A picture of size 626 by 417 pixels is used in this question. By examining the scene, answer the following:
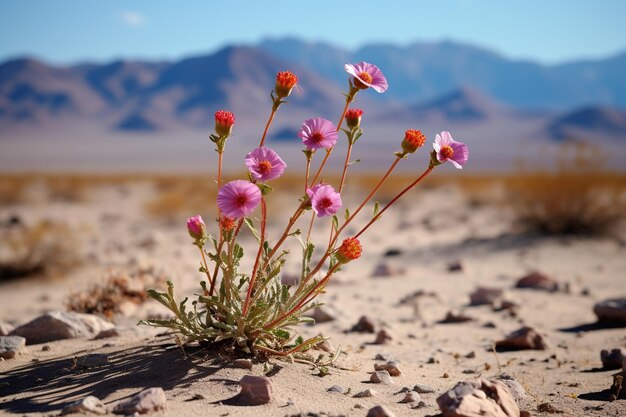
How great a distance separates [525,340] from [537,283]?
247 centimetres

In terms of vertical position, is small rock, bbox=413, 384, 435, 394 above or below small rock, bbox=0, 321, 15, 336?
below

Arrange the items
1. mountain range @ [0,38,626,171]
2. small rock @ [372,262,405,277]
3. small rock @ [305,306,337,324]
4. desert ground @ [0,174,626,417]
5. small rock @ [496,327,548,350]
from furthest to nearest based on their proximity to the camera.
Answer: mountain range @ [0,38,626,171] < small rock @ [372,262,405,277] < small rock @ [305,306,337,324] < small rock @ [496,327,548,350] < desert ground @ [0,174,626,417]

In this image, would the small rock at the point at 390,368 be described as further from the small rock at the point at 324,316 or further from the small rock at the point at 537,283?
the small rock at the point at 537,283

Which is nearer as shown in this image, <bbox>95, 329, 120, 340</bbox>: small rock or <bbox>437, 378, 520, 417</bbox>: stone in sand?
<bbox>437, 378, 520, 417</bbox>: stone in sand

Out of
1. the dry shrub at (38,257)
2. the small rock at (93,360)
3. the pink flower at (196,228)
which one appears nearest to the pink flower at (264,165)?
the pink flower at (196,228)

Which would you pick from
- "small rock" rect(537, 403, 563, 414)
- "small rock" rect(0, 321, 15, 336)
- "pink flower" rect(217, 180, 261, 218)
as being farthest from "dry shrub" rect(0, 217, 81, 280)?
"small rock" rect(537, 403, 563, 414)

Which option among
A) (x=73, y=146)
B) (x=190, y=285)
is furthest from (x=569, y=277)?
(x=73, y=146)

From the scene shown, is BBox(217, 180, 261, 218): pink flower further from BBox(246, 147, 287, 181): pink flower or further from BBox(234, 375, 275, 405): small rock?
BBox(234, 375, 275, 405): small rock

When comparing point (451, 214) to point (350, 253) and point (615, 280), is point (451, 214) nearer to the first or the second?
point (615, 280)

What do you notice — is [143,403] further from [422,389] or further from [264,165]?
[422,389]

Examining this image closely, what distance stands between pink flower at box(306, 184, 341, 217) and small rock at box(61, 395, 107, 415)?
1.11 m

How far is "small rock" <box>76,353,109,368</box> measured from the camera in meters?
2.94

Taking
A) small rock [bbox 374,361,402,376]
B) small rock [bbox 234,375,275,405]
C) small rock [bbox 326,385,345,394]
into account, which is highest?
small rock [bbox 234,375,275,405]

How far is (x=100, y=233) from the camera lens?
11.3m
